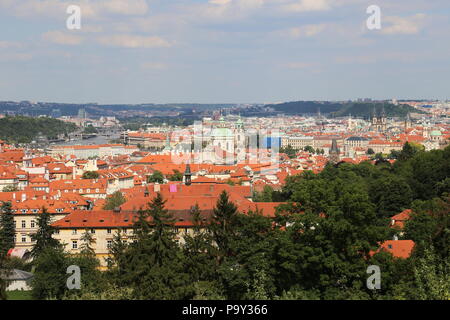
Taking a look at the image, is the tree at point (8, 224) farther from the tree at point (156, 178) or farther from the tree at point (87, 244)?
the tree at point (156, 178)

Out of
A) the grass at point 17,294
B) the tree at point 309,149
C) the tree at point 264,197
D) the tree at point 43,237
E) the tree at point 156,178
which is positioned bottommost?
the tree at point 309,149

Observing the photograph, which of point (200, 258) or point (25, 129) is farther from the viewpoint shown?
point (25, 129)

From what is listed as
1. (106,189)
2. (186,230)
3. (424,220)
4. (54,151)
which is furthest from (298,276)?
(54,151)

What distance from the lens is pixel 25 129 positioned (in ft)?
561

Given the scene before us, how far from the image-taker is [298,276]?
72.5 ft

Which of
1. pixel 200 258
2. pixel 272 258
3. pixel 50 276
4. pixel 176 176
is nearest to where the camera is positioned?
pixel 272 258

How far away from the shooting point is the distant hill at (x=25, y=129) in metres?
158

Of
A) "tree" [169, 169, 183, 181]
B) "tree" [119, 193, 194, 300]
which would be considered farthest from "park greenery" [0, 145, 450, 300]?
"tree" [169, 169, 183, 181]

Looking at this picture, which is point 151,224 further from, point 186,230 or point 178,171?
point 178,171

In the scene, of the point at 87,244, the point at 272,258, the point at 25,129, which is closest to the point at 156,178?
the point at 87,244

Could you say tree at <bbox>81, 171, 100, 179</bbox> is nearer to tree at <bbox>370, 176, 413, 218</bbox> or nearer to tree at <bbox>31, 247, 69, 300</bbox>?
tree at <bbox>370, 176, 413, 218</bbox>

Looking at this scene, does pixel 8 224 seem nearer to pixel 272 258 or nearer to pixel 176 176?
pixel 272 258

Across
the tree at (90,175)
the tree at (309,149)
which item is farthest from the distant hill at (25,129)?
the tree at (90,175)
